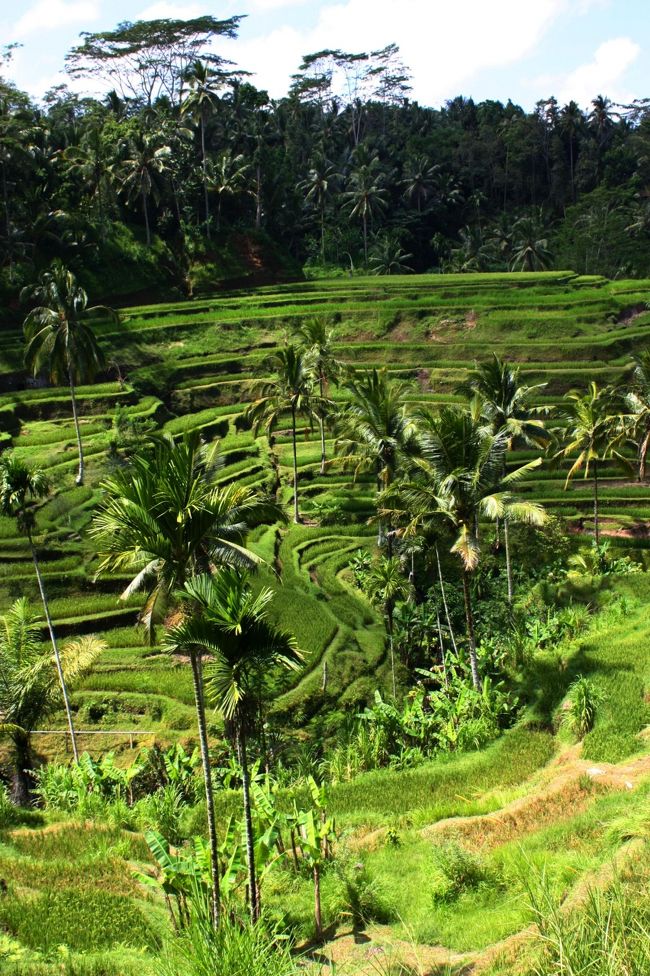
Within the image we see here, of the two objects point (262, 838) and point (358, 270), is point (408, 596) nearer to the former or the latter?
point (262, 838)

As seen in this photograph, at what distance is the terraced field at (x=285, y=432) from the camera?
24.4 m

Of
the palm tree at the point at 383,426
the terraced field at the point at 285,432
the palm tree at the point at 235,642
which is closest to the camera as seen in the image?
the palm tree at the point at 235,642

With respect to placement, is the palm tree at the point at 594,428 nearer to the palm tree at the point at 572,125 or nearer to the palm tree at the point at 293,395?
the palm tree at the point at 293,395

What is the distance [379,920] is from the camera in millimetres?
12242

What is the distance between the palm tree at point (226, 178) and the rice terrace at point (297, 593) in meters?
0.42

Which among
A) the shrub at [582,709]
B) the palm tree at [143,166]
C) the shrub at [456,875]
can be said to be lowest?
the shrub at [456,875]

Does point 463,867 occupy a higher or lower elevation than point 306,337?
lower

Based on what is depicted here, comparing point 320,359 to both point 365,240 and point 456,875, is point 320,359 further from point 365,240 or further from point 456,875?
point 365,240

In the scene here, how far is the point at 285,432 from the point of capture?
142 ft

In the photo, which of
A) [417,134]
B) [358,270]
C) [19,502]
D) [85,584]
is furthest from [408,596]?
[417,134]

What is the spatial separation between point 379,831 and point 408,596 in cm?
1468

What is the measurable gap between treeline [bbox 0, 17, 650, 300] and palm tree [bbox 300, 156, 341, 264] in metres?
0.27

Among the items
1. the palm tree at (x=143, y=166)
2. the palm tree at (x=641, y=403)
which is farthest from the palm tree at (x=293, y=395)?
the palm tree at (x=143, y=166)

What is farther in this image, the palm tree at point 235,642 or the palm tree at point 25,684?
the palm tree at point 25,684
